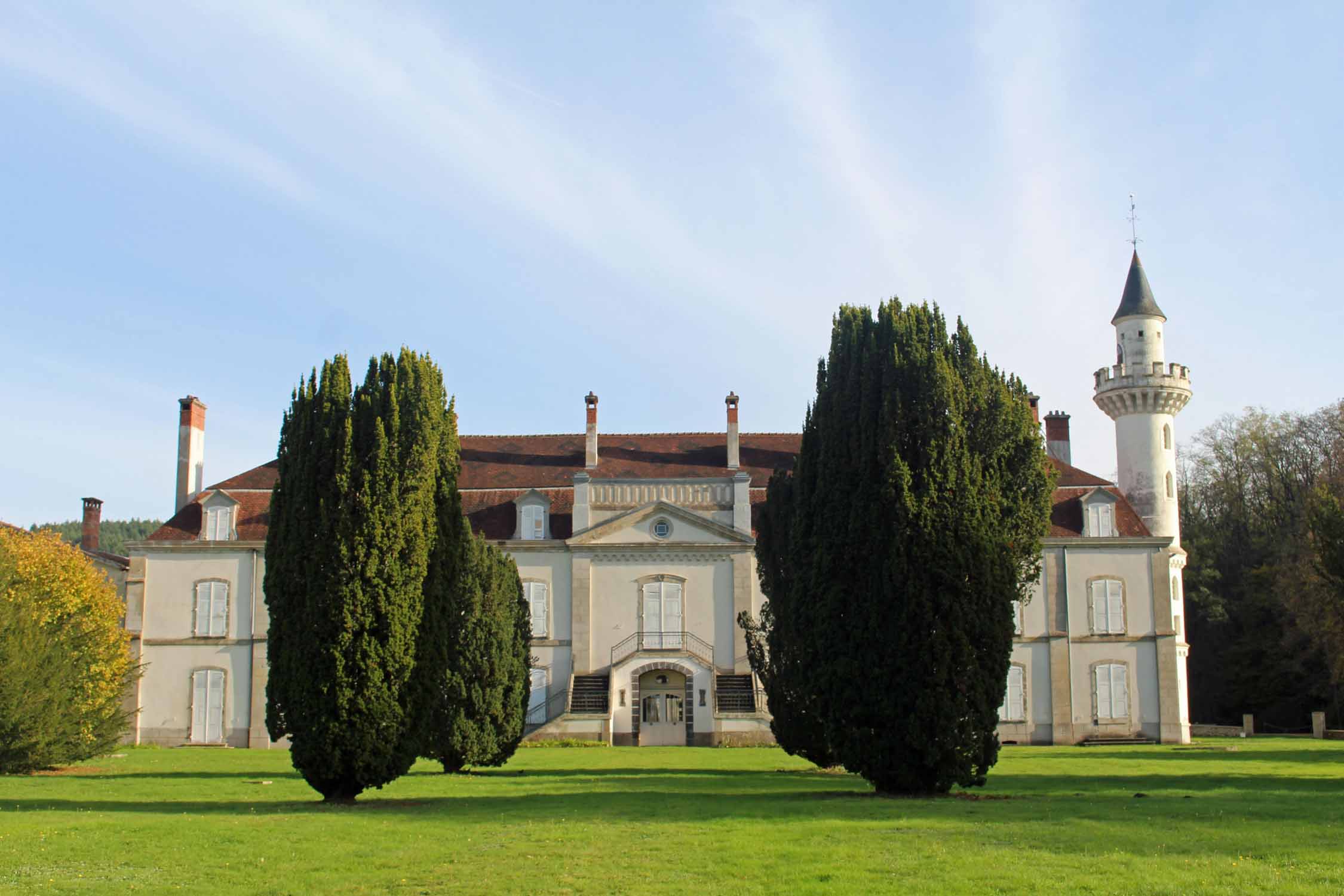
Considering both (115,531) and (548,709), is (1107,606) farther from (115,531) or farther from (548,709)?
(115,531)

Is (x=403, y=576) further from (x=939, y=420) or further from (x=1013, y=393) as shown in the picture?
(x=1013, y=393)

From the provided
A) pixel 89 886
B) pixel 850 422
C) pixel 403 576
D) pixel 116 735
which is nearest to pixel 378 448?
pixel 403 576

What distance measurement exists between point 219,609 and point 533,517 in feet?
30.2

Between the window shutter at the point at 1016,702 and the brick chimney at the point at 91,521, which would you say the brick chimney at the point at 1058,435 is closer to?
the window shutter at the point at 1016,702

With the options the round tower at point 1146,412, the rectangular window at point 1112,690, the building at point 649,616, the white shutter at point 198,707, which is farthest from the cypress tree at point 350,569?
the round tower at point 1146,412

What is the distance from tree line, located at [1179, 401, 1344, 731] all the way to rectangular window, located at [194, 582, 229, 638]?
111ft

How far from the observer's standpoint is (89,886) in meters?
10.5

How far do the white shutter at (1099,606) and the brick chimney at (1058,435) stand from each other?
6.67 meters

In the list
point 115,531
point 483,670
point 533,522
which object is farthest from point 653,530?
point 115,531

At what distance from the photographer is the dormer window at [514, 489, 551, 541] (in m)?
38.0

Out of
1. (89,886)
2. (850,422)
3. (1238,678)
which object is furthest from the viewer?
(1238,678)

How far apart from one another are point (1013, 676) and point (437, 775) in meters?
19.3

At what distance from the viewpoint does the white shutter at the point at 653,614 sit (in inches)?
1464

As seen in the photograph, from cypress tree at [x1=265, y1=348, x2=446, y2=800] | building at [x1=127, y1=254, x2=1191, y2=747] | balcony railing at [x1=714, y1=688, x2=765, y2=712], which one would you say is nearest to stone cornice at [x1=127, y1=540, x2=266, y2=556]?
building at [x1=127, y1=254, x2=1191, y2=747]
